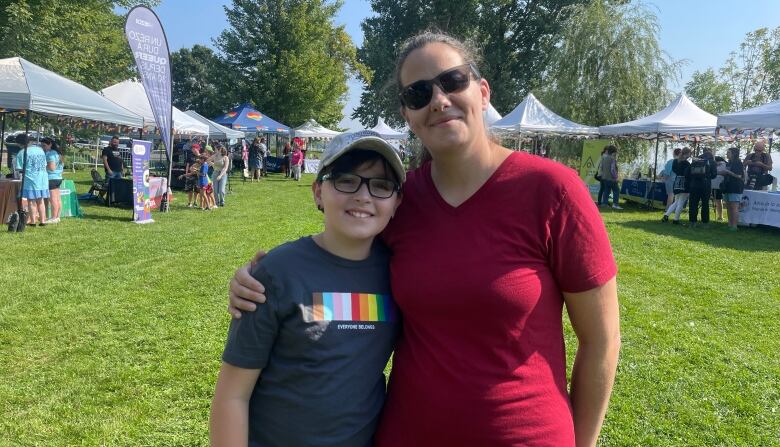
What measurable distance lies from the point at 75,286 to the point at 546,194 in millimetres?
6609

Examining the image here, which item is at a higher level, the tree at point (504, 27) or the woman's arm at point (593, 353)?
the tree at point (504, 27)

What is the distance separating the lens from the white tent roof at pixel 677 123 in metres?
15.2

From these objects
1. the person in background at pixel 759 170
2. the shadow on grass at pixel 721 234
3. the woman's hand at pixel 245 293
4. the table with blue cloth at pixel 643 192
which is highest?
the person in background at pixel 759 170

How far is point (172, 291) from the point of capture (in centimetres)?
A: 642

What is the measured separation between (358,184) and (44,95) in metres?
10.7

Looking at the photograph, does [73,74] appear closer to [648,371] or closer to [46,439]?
[46,439]

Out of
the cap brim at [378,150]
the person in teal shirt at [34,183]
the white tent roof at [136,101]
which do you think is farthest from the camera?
the white tent roof at [136,101]

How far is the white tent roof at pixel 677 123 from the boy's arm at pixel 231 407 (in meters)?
16.4

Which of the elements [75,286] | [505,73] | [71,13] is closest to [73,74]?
[71,13]

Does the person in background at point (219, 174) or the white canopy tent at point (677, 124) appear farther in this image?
the white canopy tent at point (677, 124)

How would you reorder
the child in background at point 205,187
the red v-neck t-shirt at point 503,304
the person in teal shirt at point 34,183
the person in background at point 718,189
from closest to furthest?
the red v-neck t-shirt at point 503,304 → the person in teal shirt at point 34,183 → the person in background at point 718,189 → the child in background at point 205,187

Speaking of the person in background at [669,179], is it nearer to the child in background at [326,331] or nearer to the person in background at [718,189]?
the person in background at [718,189]

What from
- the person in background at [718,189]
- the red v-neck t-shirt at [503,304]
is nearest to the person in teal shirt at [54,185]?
the red v-neck t-shirt at [503,304]

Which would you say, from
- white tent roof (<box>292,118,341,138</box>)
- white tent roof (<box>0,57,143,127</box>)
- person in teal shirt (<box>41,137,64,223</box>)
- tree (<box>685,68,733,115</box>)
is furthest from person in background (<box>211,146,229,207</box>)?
tree (<box>685,68,733,115</box>)
